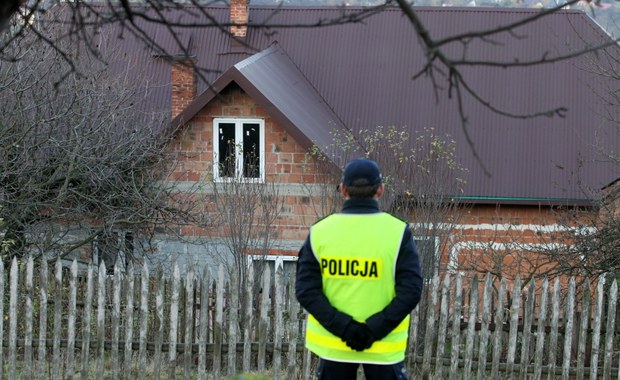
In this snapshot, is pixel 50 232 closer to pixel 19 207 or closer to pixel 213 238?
pixel 19 207

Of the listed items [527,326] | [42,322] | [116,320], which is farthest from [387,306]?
[42,322]

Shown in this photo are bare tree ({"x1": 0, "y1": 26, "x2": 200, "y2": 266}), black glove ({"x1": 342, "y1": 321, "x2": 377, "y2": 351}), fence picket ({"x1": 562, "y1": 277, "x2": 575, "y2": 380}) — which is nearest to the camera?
black glove ({"x1": 342, "y1": 321, "x2": 377, "y2": 351})

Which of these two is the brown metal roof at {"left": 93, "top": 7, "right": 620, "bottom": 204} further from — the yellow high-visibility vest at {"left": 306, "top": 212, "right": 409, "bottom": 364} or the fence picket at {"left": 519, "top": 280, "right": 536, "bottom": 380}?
the yellow high-visibility vest at {"left": 306, "top": 212, "right": 409, "bottom": 364}

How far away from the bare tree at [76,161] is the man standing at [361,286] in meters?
8.14

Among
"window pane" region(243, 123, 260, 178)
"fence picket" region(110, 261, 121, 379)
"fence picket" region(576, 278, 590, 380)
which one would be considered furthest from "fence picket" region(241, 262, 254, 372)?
"window pane" region(243, 123, 260, 178)

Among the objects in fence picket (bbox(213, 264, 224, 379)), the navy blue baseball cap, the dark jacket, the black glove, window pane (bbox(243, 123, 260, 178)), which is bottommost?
fence picket (bbox(213, 264, 224, 379))

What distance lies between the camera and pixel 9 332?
9.09 meters

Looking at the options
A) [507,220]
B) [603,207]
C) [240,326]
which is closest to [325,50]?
[507,220]

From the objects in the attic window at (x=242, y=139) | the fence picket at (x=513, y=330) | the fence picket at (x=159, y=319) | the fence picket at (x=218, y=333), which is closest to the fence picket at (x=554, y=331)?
the fence picket at (x=513, y=330)

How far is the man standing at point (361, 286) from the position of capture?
204 inches

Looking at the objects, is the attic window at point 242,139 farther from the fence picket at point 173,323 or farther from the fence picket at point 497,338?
the fence picket at point 497,338

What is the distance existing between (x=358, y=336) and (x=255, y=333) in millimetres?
4236

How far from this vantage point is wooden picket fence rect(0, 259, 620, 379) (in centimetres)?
878

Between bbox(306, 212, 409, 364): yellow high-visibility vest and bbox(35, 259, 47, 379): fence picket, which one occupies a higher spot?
bbox(306, 212, 409, 364): yellow high-visibility vest
